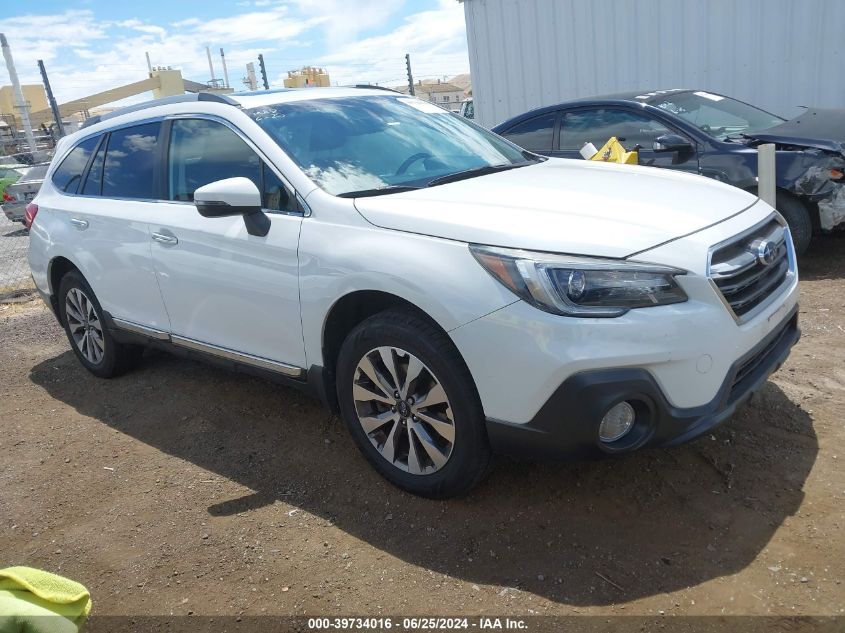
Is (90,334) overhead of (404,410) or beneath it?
beneath

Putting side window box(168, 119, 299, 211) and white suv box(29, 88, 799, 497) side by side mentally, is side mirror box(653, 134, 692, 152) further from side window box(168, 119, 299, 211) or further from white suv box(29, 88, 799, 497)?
side window box(168, 119, 299, 211)

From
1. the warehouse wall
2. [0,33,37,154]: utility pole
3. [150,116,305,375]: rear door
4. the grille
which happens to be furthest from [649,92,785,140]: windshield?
[0,33,37,154]: utility pole

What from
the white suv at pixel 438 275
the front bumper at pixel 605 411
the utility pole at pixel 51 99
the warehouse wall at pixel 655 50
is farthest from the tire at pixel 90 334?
the utility pole at pixel 51 99

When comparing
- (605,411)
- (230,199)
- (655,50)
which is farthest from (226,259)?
(655,50)

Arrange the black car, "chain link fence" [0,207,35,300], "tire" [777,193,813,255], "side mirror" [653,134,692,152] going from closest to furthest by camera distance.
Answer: the black car, "tire" [777,193,813,255], "side mirror" [653,134,692,152], "chain link fence" [0,207,35,300]

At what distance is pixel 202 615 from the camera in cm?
262

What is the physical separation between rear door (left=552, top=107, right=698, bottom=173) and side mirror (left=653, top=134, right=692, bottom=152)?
0.24 feet

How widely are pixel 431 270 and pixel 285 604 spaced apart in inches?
52.6

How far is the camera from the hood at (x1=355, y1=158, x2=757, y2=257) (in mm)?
2602

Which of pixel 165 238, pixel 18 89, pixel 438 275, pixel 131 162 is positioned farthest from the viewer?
pixel 18 89

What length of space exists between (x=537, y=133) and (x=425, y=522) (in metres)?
5.22

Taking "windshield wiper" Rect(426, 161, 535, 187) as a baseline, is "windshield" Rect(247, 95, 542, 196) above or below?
above

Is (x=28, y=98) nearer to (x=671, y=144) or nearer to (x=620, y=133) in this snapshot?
(x=620, y=133)

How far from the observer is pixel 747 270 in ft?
9.00
